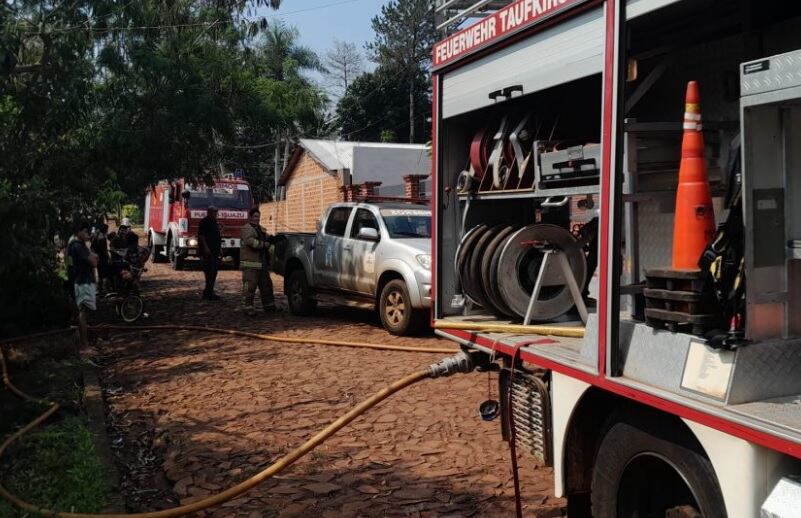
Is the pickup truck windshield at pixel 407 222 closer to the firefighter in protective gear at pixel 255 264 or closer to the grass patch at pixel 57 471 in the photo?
the firefighter in protective gear at pixel 255 264

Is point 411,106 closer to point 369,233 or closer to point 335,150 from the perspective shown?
point 335,150

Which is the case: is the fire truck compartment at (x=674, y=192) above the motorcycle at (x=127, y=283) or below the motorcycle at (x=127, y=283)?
above

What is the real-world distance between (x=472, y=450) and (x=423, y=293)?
170 inches

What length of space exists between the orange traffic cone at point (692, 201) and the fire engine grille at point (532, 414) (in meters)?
1.21

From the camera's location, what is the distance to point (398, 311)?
10258 millimetres

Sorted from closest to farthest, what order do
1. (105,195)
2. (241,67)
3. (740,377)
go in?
(740,377) < (105,195) < (241,67)

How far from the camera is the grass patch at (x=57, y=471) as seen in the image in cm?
466

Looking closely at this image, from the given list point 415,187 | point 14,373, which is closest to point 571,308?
point 14,373

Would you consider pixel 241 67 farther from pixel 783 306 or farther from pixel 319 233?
pixel 783 306

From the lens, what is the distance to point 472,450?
5.58 metres

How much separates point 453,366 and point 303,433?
180cm

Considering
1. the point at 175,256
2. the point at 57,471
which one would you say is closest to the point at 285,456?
the point at 57,471

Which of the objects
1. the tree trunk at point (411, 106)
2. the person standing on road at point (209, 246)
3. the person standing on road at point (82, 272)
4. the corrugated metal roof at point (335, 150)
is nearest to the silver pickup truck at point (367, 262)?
the person standing on road at point (209, 246)

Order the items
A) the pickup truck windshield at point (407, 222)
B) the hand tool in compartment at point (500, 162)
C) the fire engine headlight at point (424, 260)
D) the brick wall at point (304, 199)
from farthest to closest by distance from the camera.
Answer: the brick wall at point (304, 199) < the pickup truck windshield at point (407, 222) < the fire engine headlight at point (424, 260) < the hand tool in compartment at point (500, 162)
